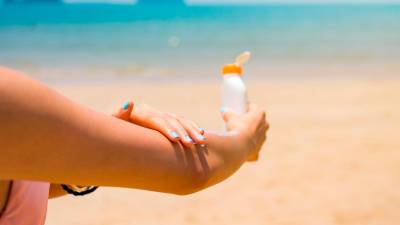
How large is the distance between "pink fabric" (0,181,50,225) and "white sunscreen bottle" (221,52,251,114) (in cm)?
78

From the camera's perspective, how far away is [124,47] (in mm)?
18609

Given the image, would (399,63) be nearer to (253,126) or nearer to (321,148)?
(321,148)

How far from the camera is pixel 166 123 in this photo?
1.13 meters

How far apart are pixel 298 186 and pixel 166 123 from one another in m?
3.37

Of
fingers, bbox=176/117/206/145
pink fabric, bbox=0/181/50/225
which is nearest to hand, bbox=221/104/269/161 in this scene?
fingers, bbox=176/117/206/145

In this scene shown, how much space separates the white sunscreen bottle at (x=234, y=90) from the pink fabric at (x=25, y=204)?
0.78m

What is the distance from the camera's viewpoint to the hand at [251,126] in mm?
1407

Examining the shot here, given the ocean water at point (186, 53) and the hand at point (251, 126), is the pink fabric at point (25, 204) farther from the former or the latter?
the ocean water at point (186, 53)

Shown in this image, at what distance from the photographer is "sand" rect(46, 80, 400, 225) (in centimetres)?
379

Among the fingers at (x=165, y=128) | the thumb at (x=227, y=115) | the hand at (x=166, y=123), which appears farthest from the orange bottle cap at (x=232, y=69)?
the fingers at (x=165, y=128)

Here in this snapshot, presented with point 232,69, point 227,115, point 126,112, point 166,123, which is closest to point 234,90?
point 232,69

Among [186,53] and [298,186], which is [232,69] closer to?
[298,186]

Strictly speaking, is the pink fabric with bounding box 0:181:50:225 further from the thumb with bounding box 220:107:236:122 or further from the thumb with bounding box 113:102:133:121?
the thumb with bounding box 220:107:236:122

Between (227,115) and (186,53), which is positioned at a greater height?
(186,53)
